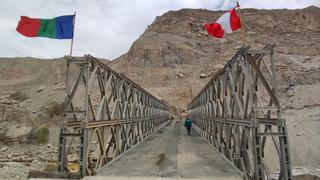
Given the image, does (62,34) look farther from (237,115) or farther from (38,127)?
(38,127)

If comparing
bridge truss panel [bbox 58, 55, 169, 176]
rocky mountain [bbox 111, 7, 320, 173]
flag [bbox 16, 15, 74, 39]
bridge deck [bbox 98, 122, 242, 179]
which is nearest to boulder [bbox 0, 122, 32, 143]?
bridge truss panel [bbox 58, 55, 169, 176]

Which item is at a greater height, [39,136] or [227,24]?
[227,24]

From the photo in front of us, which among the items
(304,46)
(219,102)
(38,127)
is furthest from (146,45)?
(219,102)

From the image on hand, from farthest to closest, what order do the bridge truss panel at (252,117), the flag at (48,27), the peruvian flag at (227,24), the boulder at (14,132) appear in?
the boulder at (14,132) → the peruvian flag at (227,24) → the flag at (48,27) → the bridge truss panel at (252,117)

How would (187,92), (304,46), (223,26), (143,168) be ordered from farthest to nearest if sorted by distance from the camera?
(304,46), (187,92), (223,26), (143,168)

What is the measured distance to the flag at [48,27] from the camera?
9008 millimetres

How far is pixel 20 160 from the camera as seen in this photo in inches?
862

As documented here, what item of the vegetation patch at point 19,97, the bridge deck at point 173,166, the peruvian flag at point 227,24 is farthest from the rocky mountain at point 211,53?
the vegetation patch at point 19,97

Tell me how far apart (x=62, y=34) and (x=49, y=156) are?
17.1 metres

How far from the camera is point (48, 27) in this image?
29.9 ft

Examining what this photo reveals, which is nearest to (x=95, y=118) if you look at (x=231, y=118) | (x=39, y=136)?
(x=231, y=118)

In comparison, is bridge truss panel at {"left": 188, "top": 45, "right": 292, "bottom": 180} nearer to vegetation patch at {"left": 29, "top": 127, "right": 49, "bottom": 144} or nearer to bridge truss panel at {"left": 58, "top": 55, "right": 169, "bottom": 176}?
bridge truss panel at {"left": 58, "top": 55, "right": 169, "bottom": 176}

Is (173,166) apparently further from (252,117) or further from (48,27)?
(48,27)

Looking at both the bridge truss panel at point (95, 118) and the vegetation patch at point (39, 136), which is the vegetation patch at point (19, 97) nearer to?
A: the vegetation patch at point (39, 136)
